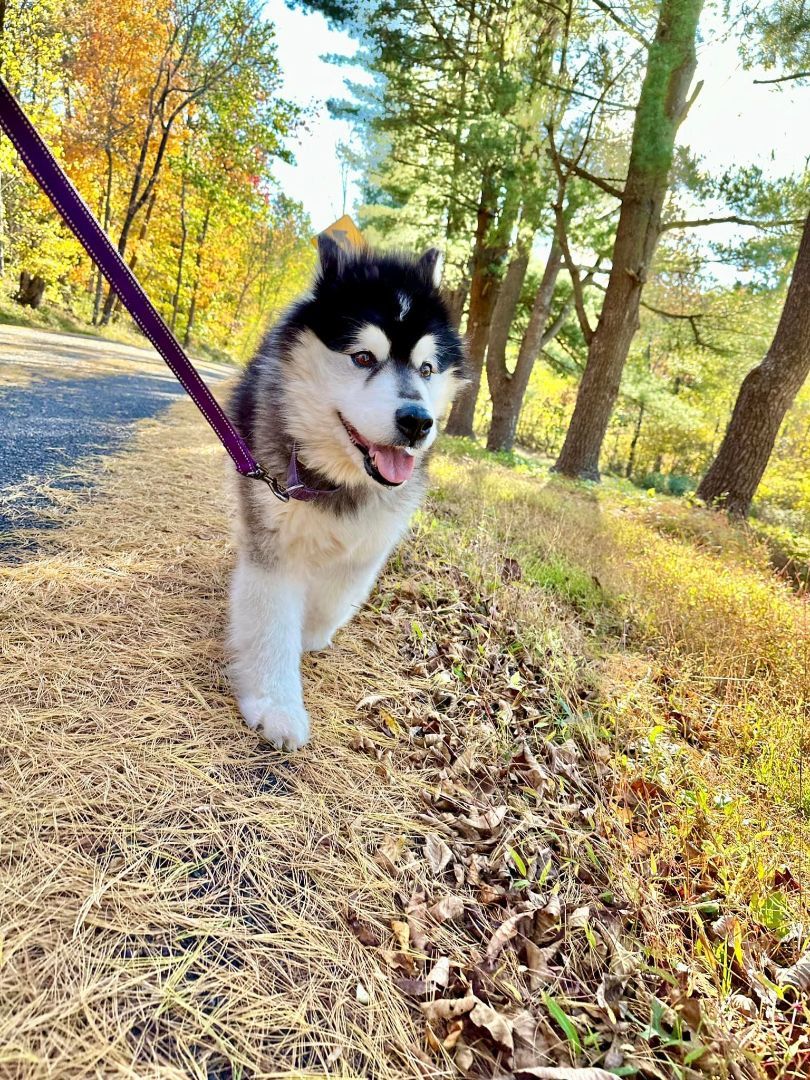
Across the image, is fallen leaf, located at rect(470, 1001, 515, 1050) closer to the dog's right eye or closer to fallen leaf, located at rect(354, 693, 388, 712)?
fallen leaf, located at rect(354, 693, 388, 712)

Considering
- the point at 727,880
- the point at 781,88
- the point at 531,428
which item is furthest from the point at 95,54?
the point at 531,428

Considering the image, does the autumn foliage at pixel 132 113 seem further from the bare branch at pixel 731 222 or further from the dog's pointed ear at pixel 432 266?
the dog's pointed ear at pixel 432 266

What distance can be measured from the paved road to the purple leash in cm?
145

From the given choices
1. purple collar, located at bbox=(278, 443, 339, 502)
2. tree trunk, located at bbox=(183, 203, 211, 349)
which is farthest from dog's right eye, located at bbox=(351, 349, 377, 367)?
tree trunk, located at bbox=(183, 203, 211, 349)

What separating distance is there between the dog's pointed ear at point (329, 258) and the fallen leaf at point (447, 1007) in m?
2.62

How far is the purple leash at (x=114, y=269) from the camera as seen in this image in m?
1.55

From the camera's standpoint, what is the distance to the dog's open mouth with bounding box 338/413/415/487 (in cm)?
220

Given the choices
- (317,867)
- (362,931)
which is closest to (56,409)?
(317,867)

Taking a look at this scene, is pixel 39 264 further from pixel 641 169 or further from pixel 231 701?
pixel 231 701

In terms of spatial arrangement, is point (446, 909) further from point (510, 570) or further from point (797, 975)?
point (510, 570)

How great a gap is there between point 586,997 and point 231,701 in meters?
1.48

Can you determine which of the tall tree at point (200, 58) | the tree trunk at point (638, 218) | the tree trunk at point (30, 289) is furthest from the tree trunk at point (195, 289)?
the tree trunk at point (638, 218)

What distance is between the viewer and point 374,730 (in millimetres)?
2324

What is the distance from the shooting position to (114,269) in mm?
1802
